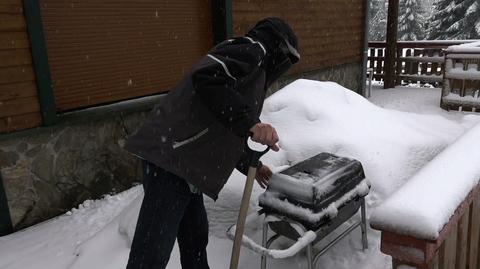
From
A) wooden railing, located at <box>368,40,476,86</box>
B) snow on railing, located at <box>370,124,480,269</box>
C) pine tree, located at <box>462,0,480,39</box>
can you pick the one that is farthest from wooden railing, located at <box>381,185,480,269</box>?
pine tree, located at <box>462,0,480,39</box>

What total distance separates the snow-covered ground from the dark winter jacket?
1.11 metres

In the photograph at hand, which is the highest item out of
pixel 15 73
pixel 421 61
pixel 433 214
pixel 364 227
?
pixel 15 73

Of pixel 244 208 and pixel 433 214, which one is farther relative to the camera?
pixel 244 208

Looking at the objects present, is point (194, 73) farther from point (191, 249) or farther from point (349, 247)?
point (349, 247)

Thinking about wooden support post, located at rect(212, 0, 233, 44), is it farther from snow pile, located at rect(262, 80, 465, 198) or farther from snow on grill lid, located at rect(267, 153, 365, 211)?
snow on grill lid, located at rect(267, 153, 365, 211)

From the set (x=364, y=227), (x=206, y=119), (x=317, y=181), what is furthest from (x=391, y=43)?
(x=206, y=119)

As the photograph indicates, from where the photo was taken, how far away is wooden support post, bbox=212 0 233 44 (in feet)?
20.5

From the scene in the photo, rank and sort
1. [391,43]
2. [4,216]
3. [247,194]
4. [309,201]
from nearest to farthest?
[247,194]
[309,201]
[4,216]
[391,43]

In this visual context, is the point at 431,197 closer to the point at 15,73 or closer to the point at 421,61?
the point at 15,73

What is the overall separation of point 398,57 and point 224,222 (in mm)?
10813

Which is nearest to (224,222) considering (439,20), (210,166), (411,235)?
(210,166)

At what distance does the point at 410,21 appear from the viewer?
31.1 m

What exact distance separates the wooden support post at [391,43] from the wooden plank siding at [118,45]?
7.55 m

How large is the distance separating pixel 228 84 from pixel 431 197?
3.31 feet
